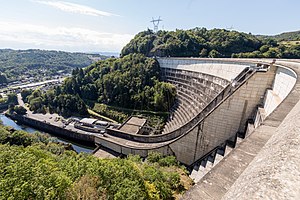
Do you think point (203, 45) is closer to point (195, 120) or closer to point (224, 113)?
point (195, 120)

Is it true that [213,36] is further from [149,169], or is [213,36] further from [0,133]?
[0,133]

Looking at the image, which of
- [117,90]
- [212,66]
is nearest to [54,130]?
[117,90]

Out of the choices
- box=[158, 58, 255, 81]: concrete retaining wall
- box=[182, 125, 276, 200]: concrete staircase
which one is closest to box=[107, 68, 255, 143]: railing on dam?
box=[158, 58, 255, 81]: concrete retaining wall

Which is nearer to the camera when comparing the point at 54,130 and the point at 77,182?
the point at 77,182

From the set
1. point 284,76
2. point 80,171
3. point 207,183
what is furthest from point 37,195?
point 284,76

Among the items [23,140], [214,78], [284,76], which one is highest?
[284,76]

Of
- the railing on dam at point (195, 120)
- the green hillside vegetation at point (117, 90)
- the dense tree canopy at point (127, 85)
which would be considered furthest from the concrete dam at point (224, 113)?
the green hillside vegetation at point (117, 90)

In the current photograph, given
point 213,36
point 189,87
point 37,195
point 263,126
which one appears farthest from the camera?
point 213,36

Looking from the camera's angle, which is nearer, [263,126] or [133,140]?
[263,126]
